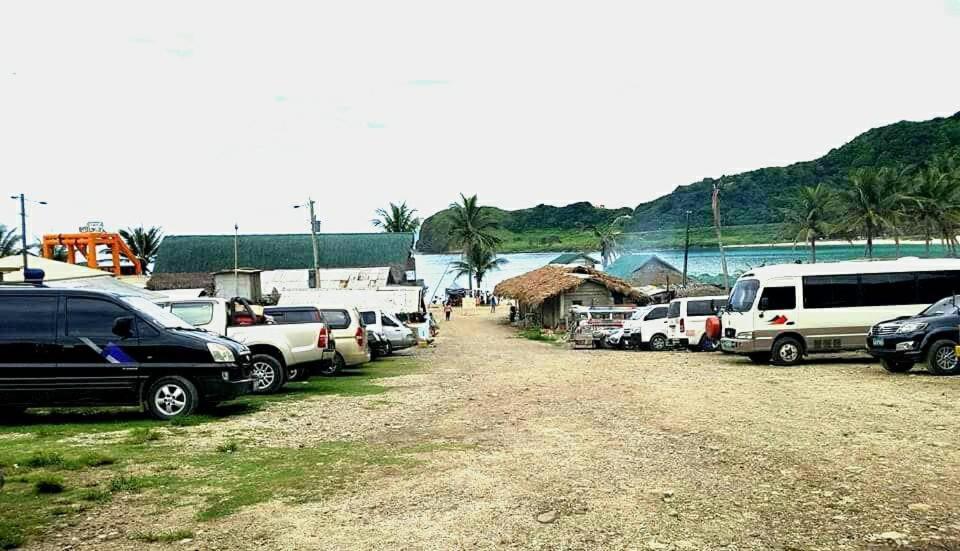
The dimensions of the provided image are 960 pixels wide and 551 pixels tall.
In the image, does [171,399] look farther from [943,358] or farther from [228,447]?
[943,358]

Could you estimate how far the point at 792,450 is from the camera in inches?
359

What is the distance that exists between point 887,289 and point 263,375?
1564cm

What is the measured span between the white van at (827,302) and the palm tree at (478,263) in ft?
217

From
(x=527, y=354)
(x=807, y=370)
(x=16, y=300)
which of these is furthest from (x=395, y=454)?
(x=527, y=354)

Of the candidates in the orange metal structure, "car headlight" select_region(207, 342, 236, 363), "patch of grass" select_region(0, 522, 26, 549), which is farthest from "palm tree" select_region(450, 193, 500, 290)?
"patch of grass" select_region(0, 522, 26, 549)

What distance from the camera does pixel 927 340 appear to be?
693 inches

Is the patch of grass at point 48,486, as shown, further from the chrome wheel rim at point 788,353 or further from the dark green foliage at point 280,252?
the dark green foliage at point 280,252

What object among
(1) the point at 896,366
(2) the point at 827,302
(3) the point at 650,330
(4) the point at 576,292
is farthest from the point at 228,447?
(4) the point at 576,292

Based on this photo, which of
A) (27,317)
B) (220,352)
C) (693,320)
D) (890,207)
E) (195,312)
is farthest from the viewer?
(890,207)

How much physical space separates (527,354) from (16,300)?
732 inches

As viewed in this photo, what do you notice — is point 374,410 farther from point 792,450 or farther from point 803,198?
point 803,198

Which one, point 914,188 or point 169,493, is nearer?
point 169,493

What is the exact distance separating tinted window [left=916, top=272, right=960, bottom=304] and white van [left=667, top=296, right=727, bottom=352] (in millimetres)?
6983

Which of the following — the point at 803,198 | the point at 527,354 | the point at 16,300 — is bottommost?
the point at 527,354
